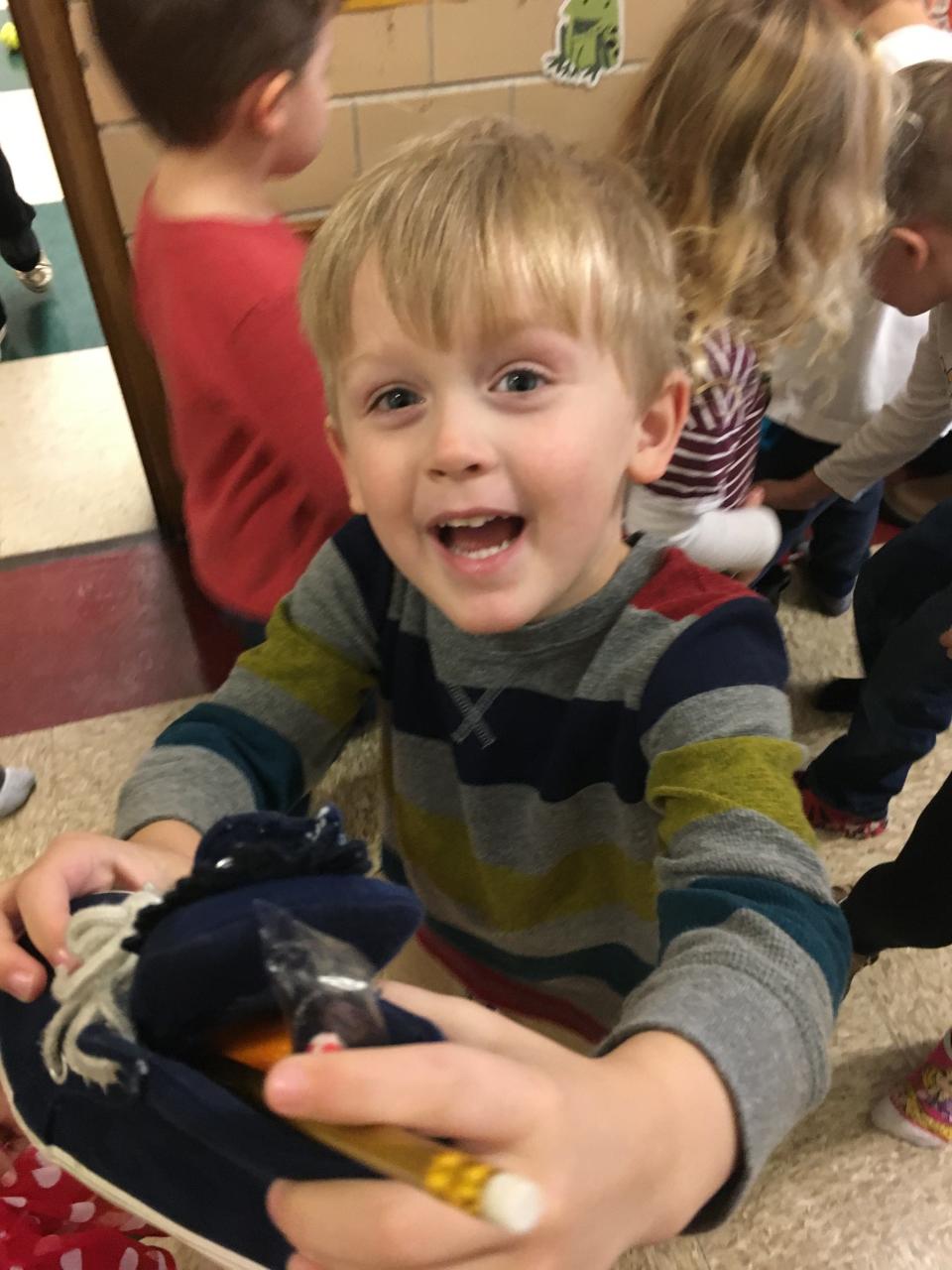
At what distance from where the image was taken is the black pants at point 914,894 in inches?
35.7

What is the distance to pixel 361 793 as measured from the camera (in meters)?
1.42

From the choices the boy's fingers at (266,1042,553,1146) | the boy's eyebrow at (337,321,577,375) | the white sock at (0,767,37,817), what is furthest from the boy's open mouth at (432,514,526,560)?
the white sock at (0,767,37,817)

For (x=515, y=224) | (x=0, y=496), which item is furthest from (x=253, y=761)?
(x=0, y=496)

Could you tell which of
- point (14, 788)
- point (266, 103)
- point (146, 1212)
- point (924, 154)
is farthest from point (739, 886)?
point (14, 788)

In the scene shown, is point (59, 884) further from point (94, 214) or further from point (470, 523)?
point (94, 214)

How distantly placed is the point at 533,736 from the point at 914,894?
0.51 meters

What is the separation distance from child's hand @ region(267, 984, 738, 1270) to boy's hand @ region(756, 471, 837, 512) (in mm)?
1174

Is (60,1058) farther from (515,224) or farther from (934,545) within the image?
(934,545)

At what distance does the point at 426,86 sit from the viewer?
147cm

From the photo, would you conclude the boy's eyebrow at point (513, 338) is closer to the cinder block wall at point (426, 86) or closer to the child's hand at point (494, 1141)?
the child's hand at point (494, 1141)

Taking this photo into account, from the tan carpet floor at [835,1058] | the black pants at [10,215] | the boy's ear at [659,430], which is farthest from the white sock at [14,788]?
the black pants at [10,215]

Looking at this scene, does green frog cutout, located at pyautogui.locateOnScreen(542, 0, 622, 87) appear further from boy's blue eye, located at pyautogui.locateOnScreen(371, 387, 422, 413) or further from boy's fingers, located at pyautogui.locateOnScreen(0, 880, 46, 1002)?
boy's fingers, located at pyautogui.locateOnScreen(0, 880, 46, 1002)

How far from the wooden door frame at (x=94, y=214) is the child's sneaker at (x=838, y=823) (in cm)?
124

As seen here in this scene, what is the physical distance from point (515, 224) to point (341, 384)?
14 centimetres
